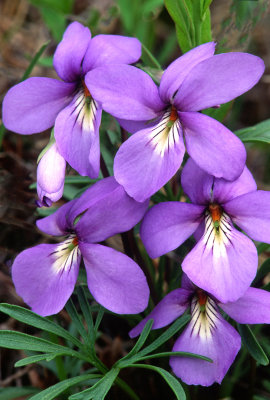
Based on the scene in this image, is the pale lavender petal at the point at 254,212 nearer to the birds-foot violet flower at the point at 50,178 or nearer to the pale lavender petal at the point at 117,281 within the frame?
the pale lavender petal at the point at 117,281

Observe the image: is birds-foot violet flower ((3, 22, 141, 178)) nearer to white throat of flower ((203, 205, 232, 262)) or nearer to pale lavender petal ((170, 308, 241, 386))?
white throat of flower ((203, 205, 232, 262))

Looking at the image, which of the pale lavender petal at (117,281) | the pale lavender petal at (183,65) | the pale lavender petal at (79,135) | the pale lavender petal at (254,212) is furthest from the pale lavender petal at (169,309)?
the pale lavender petal at (183,65)

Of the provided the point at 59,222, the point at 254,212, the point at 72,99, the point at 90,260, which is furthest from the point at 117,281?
the point at 72,99

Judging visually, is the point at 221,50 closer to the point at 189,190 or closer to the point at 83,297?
the point at 189,190

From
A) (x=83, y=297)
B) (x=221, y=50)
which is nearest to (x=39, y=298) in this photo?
(x=83, y=297)

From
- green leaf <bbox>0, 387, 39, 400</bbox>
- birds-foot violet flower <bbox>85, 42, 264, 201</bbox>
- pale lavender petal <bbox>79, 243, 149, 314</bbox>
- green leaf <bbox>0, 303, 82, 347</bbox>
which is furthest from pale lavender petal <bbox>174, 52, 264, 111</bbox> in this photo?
green leaf <bbox>0, 387, 39, 400</bbox>

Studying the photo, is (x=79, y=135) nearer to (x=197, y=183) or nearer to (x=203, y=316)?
(x=197, y=183)
